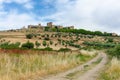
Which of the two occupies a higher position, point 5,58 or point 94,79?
point 5,58

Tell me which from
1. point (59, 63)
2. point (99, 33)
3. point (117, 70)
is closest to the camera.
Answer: point (117, 70)

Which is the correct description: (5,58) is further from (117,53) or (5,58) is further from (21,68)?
(117,53)

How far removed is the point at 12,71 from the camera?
16312mm

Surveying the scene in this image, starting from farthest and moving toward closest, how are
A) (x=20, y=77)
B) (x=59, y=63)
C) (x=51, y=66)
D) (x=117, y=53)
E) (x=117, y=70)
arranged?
(x=117, y=53) → (x=59, y=63) → (x=51, y=66) → (x=117, y=70) → (x=20, y=77)

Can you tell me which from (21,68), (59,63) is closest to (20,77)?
(21,68)

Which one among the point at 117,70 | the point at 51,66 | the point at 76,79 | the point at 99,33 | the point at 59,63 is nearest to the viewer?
the point at 76,79

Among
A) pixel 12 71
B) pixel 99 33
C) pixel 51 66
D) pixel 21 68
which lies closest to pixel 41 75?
pixel 21 68

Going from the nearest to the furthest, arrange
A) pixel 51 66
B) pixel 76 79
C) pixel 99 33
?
pixel 76 79
pixel 51 66
pixel 99 33

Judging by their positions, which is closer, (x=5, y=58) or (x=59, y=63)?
(x=5, y=58)

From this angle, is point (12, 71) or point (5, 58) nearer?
point (12, 71)

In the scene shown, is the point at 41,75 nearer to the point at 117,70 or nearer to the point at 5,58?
the point at 5,58

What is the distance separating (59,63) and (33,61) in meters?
4.00

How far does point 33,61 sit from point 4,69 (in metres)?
5.31

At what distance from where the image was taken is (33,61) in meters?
21.5
